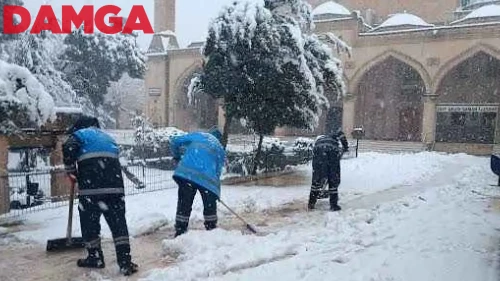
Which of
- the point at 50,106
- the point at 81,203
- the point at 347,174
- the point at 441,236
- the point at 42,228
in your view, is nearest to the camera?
the point at 81,203

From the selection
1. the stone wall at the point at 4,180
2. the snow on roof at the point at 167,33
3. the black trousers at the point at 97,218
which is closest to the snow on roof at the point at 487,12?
the snow on roof at the point at 167,33

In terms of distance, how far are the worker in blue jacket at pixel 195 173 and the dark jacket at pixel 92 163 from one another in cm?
93

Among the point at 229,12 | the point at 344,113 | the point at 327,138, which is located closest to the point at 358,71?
the point at 344,113

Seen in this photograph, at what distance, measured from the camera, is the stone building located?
83.3 ft

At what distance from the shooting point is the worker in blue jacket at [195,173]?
533cm

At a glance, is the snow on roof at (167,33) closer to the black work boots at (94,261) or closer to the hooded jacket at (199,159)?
the hooded jacket at (199,159)

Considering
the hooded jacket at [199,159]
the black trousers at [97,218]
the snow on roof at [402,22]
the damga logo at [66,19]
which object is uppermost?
the snow on roof at [402,22]

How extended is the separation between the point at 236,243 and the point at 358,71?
24.5 m

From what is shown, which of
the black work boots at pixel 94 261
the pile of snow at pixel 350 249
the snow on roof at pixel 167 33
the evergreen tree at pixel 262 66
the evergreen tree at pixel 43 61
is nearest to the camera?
the pile of snow at pixel 350 249

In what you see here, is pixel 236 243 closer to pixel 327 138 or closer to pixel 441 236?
pixel 441 236

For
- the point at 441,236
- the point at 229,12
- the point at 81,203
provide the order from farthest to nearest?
the point at 229,12, the point at 441,236, the point at 81,203

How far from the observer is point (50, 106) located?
6.63 meters

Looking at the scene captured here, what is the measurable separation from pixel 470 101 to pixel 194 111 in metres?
20.0

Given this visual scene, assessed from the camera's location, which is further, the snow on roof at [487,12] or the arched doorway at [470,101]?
the snow on roof at [487,12]
